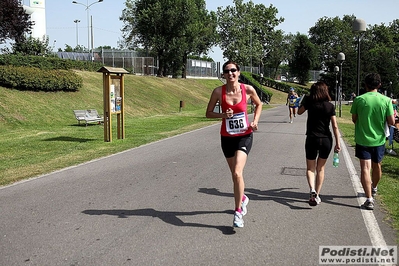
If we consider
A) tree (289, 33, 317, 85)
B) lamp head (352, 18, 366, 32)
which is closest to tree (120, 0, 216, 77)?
lamp head (352, 18, 366, 32)

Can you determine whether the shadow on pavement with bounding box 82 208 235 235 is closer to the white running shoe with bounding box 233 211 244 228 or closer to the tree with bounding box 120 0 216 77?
the white running shoe with bounding box 233 211 244 228

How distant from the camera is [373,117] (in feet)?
20.6

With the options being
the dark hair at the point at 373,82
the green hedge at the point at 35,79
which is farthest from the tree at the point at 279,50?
the dark hair at the point at 373,82

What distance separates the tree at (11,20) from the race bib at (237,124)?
29.4 meters

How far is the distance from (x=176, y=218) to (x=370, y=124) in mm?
3023

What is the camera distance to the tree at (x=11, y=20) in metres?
30.8

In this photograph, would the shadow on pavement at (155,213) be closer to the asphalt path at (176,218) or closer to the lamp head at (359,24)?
the asphalt path at (176,218)

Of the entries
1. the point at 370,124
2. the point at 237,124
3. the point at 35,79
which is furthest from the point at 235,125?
the point at 35,79

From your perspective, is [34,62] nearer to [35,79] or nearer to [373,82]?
[35,79]

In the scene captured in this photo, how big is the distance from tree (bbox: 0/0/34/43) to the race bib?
2944 cm

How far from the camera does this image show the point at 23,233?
5.04 meters

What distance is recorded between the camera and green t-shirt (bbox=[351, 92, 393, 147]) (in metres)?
6.24

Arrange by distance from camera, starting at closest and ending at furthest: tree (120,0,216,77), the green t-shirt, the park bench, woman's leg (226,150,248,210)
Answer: woman's leg (226,150,248,210) → the green t-shirt → the park bench → tree (120,0,216,77)

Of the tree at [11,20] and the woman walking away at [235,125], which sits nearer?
the woman walking away at [235,125]
